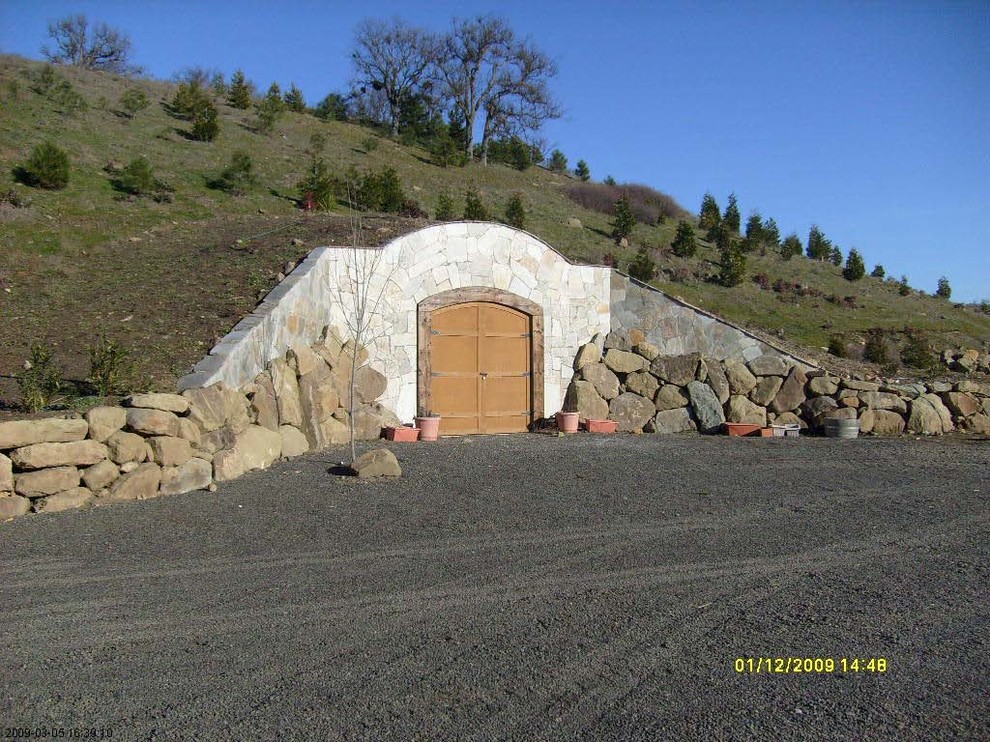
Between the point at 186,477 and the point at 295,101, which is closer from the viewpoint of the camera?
the point at 186,477

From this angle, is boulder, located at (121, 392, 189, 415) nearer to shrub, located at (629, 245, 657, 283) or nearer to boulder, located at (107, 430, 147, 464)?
boulder, located at (107, 430, 147, 464)

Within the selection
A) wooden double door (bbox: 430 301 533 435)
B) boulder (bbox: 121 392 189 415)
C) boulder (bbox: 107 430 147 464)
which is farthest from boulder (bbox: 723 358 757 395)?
boulder (bbox: 107 430 147 464)

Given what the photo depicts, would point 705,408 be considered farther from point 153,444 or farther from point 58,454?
point 58,454

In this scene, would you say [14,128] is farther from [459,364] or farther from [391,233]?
[459,364]

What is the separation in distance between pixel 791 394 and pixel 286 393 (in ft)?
27.2

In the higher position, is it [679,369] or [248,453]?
[679,369]

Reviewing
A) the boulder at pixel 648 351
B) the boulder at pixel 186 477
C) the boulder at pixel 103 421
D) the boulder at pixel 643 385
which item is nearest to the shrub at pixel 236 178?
the boulder at pixel 648 351

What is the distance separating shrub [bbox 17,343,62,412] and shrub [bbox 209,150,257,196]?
15.9 metres

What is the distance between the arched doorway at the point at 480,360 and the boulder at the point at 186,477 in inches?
199

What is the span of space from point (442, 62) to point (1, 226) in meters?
34.3

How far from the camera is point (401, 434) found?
11.9 metres

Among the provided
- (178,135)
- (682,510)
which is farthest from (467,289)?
(178,135)

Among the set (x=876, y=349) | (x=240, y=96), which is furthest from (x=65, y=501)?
(x=240, y=96)

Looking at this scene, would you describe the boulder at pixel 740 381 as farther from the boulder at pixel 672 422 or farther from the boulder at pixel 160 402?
the boulder at pixel 160 402
